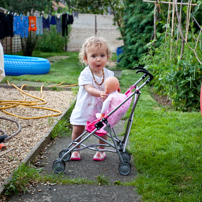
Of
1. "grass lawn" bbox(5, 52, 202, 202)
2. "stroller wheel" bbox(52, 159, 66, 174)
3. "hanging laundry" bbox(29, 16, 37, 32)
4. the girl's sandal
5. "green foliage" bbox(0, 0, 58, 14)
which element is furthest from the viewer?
"green foliage" bbox(0, 0, 58, 14)

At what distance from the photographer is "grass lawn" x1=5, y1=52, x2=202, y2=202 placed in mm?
2465

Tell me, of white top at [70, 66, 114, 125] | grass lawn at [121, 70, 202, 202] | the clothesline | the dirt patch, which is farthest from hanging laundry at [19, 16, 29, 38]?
white top at [70, 66, 114, 125]

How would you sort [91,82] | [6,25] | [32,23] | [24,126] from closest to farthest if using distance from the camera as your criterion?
[91,82] → [24,126] → [6,25] → [32,23]

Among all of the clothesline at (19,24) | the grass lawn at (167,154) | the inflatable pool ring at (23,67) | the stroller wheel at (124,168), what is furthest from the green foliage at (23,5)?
the stroller wheel at (124,168)

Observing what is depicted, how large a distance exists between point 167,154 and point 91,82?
115 centimetres

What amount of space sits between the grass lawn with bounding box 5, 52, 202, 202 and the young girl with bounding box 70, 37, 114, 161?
61 centimetres

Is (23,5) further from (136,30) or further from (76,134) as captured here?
(76,134)

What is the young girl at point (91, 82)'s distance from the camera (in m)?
2.94

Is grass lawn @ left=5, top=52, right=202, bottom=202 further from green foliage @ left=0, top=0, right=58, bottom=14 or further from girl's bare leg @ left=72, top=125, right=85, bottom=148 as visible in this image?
green foliage @ left=0, top=0, right=58, bottom=14

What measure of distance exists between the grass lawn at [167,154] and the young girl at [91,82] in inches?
24.1

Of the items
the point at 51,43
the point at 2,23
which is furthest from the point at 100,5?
the point at 2,23

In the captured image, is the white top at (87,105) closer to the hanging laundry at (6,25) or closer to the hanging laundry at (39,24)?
the hanging laundry at (6,25)

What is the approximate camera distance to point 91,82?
2998 millimetres

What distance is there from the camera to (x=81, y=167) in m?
3.01
